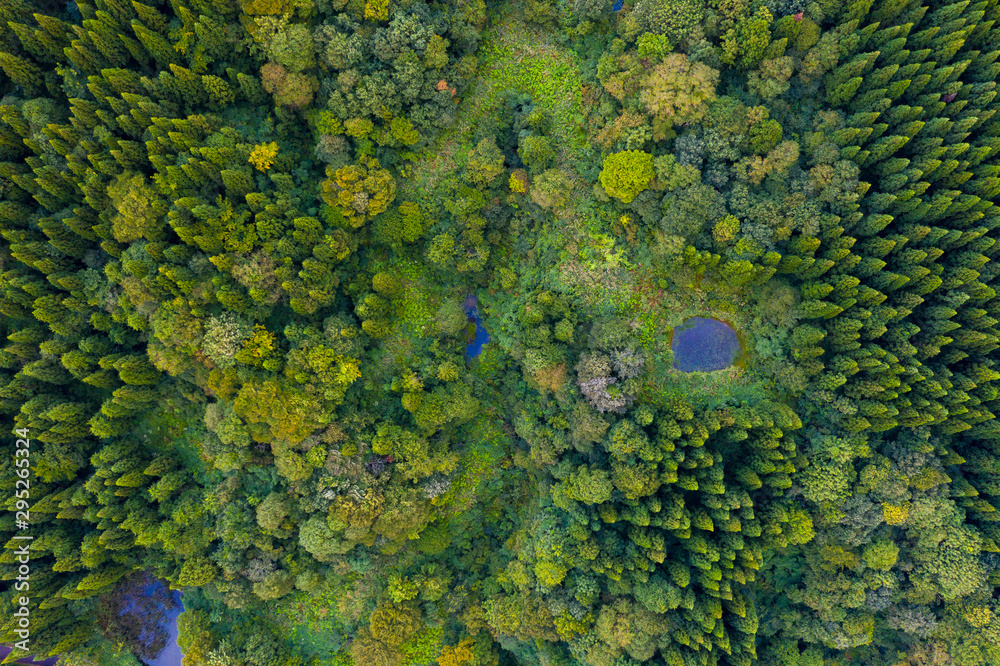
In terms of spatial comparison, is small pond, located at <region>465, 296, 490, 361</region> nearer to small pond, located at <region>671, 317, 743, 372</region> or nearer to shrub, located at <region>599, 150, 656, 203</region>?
shrub, located at <region>599, 150, 656, 203</region>

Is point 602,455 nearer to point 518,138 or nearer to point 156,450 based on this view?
point 518,138

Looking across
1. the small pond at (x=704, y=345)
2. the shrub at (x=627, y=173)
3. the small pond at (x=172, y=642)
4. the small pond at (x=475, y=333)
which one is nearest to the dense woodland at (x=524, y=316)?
the shrub at (x=627, y=173)

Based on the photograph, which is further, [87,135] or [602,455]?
[602,455]

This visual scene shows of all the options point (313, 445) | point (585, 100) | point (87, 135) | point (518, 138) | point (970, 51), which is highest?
point (970, 51)

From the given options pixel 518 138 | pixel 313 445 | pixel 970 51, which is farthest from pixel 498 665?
pixel 970 51

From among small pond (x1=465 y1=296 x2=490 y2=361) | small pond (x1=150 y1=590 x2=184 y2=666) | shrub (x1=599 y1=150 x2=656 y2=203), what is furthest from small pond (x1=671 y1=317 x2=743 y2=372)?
small pond (x1=150 y1=590 x2=184 y2=666)

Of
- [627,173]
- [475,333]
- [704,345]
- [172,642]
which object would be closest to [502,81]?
[627,173]

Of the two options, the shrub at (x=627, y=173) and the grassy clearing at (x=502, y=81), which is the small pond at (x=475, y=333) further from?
the shrub at (x=627, y=173)

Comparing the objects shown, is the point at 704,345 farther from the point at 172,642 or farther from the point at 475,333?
the point at 172,642
